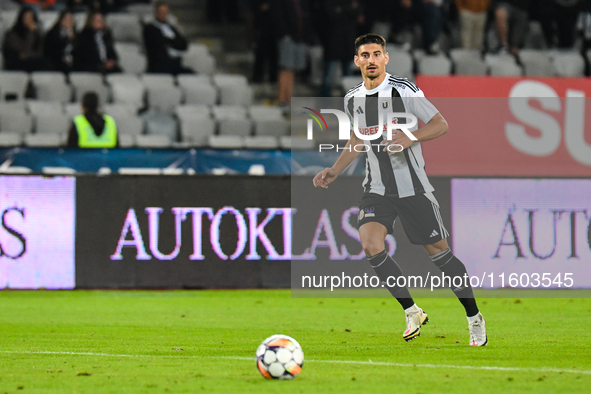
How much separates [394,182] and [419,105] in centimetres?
57

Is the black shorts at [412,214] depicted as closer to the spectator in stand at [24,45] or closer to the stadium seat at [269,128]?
the stadium seat at [269,128]

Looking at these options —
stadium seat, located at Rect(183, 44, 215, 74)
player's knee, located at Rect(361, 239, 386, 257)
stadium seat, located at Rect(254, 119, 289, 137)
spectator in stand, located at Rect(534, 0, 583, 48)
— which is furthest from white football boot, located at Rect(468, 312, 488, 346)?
spectator in stand, located at Rect(534, 0, 583, 48)

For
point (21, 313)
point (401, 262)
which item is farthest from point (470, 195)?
point (21, 313)

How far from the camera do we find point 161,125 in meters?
14.2

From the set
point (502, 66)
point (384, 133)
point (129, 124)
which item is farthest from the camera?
point (502, 66)

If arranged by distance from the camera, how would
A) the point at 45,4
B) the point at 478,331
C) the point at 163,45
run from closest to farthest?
the point at 478,331, the point at 163,45, the point at 45,4

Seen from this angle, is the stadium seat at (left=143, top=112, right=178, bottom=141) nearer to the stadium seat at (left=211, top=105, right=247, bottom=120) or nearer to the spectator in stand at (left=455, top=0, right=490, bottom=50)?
the stadium seat at (left=211, top=105, right=247, bottom=120)

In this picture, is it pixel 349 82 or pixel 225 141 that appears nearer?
pixel 225 141

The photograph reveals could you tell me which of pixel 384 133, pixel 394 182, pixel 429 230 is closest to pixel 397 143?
pixel 384 133

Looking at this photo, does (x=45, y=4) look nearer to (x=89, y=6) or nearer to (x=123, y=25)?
(x=89, y=6)

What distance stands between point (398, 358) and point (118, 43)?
11.1m

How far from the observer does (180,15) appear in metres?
17.9

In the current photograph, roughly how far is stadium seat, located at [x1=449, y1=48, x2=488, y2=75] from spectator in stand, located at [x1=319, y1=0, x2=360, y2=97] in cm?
190

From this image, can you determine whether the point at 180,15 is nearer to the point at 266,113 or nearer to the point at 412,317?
the point at 266,113
